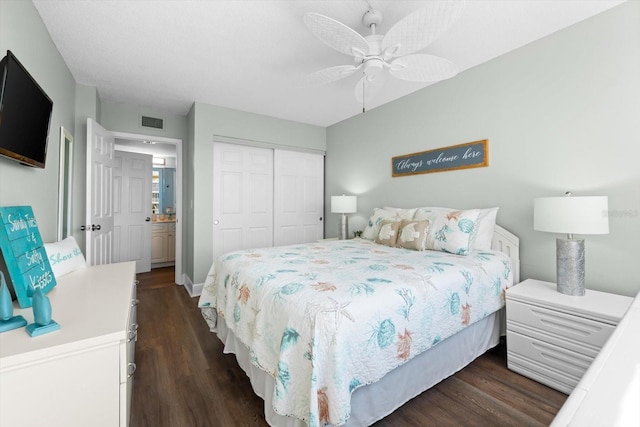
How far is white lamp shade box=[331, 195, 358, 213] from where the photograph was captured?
395 centimetres

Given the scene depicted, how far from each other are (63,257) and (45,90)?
1.31 m

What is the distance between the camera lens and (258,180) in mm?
4242

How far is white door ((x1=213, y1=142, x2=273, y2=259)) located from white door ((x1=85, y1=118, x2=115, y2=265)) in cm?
120

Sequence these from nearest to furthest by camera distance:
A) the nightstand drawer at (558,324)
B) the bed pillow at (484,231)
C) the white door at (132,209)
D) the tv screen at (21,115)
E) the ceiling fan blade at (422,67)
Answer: the tv screen at (21,115) → the nightstand drawer at (558,324) → the ceiling fan blade at (422,67) → the bed pillow at (484,231) → the white door at (132,209)

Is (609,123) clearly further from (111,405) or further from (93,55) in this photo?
(93,55)

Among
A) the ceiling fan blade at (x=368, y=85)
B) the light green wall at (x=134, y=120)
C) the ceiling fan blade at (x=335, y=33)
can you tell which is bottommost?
the ceiling fan blade at (x=368, y=85)

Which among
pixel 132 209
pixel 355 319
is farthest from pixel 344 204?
pixel 132 209

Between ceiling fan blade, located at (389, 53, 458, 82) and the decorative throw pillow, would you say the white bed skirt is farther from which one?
ceiling fan blade, located at (389, 53, 458, 82)

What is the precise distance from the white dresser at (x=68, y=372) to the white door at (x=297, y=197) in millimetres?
3307

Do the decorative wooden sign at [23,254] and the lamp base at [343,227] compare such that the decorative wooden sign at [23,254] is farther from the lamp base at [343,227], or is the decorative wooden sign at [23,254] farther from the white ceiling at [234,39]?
the lamp base at [343,227]

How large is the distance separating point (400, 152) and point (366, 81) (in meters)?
1.54

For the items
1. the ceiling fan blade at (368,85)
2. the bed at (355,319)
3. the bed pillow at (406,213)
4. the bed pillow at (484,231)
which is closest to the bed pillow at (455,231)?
the bed at (355,319)

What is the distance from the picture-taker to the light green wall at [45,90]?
1489 millimetres

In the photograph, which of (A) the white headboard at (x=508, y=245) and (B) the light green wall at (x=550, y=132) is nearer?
(B) the light green wall at (x=550, y=132)
